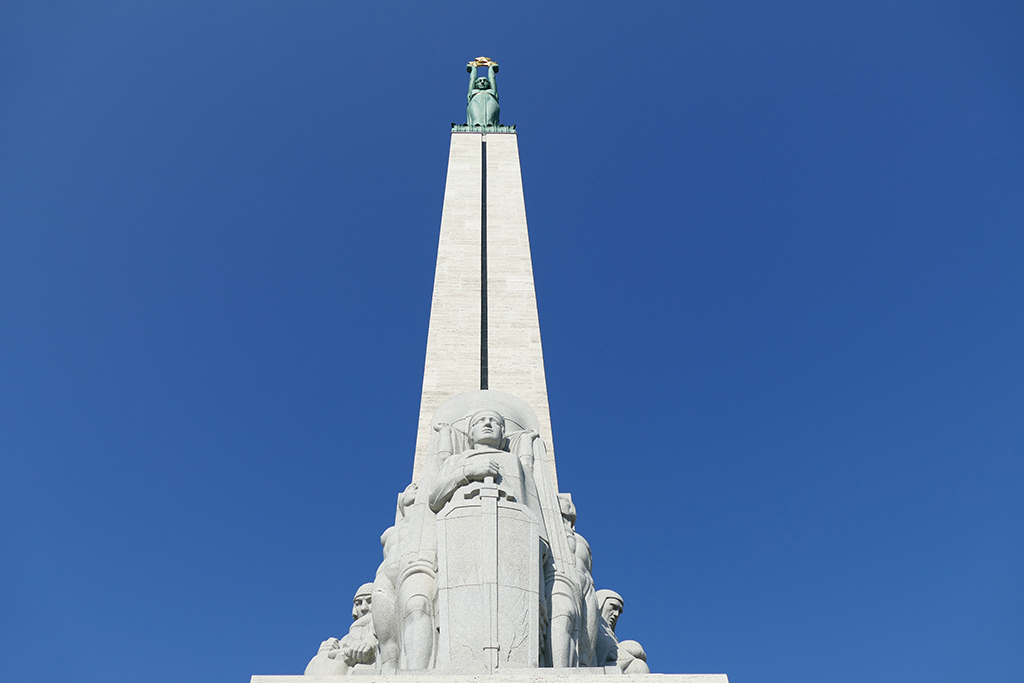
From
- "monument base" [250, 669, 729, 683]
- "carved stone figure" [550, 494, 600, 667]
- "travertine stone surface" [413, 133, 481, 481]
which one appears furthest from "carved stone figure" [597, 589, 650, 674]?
"travertine stone surface" [413, 133, 481, 481]

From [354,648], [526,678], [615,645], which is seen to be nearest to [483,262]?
[615,645]

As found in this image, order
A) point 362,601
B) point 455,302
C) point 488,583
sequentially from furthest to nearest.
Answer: point 455,302 → point 362,601 → point 488,583

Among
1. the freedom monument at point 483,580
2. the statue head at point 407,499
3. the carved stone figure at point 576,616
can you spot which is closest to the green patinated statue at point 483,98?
the freedom monument at point 483,580

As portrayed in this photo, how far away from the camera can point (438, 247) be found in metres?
14.9

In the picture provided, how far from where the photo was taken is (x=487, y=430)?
24.0ft

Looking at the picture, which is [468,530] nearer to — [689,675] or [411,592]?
[411,592]

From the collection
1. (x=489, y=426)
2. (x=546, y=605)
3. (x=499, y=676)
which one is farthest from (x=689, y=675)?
(x=489, y=426)

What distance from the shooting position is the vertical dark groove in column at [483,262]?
12.9 m

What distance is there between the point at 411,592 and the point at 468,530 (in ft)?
2.07

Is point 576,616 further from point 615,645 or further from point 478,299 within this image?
point 478,299

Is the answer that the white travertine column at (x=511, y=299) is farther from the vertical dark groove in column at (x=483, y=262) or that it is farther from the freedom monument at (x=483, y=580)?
the freedom monument at (x=483, y=580)

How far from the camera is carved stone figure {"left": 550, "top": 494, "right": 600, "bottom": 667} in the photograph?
5.88 meters

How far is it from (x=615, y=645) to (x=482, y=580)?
6.97 feet

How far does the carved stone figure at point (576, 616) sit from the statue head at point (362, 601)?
1.71m
